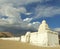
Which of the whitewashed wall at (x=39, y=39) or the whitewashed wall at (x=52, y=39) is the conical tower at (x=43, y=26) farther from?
the whitewashed wall at (x=52, y=39)

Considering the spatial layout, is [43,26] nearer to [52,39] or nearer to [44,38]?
[52,39]

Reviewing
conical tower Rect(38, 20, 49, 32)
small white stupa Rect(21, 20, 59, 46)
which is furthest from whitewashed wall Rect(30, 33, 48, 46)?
conical tower Rect(38, 20, 49, 32)

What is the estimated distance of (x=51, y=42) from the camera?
108ft

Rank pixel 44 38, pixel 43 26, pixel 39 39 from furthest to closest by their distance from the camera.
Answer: pixel 43 26 < pixel 39 39 < pixel 44 38

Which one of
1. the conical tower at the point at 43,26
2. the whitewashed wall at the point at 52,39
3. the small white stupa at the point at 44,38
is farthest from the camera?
the conical tower at the point at 43,26

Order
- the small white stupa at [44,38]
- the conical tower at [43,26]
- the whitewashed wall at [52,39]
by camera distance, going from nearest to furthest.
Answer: the small white stupa at [44,38], the whitewashed wall at [52,39], the conical tower at [43,26]

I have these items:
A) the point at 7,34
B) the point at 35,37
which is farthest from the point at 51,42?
the point at 7,34

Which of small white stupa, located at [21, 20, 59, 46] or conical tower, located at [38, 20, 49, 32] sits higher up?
conical tower, located at [38, 20, 49, 32]

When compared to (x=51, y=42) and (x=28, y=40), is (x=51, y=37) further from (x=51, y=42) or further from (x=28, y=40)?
(x=28, y=40)

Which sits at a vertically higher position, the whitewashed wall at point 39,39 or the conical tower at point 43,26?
the conical tower at point 43,26

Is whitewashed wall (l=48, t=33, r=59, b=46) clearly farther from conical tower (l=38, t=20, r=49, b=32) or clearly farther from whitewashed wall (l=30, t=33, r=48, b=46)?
conical tower (l=38, t=20, r=49, b=32)

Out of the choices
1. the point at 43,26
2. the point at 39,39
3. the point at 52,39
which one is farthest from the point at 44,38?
the point at 43,26

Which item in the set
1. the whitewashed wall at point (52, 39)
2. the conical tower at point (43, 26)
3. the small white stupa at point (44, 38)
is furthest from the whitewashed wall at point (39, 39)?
the conical tower at point (43, 26)

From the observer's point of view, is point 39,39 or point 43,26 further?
point 43,26
